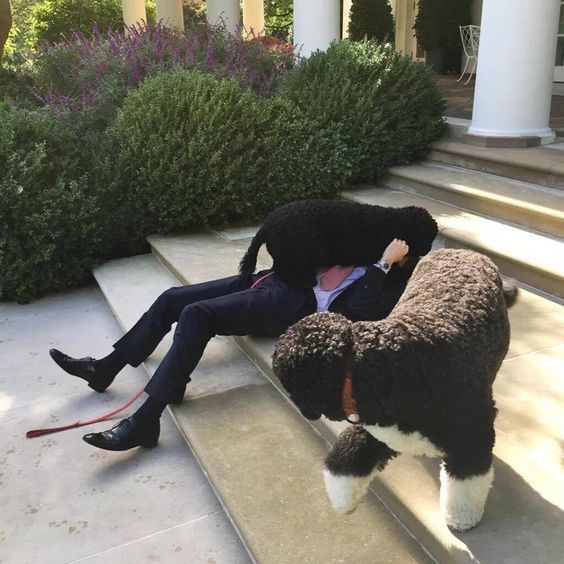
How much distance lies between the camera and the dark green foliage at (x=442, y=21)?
12.7m

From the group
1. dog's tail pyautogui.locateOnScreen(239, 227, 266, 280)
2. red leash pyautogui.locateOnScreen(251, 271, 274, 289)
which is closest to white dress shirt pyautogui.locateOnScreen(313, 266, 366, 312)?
red leash pyautogui.locateOnScreen(251, 271, 274, 289)

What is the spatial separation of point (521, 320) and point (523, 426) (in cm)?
98

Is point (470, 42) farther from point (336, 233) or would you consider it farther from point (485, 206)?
point (336, 233)

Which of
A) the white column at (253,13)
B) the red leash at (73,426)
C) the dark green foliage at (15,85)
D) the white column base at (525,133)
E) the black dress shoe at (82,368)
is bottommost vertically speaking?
the red leash at (73,426)

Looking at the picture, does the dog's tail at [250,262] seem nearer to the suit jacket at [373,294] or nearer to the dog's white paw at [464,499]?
the suit jacket at [373,294]

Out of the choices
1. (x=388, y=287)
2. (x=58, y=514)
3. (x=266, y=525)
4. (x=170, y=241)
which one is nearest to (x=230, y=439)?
(x=266, y=525)

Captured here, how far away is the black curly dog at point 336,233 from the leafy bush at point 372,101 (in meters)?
2.87

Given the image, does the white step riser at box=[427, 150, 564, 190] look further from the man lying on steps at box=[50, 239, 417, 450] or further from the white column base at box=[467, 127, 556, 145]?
the man lying on steps at box=[50, 239, 417, 450]

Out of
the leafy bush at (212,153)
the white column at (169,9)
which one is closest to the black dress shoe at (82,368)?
the leafy bush at (212,153)

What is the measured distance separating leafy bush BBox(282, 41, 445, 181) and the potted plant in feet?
24.5

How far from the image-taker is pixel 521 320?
3223mm

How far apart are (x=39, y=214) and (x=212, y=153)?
144 cm

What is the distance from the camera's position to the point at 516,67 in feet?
17.1

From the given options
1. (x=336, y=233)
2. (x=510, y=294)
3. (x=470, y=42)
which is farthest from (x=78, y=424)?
(x=470, y=42)
